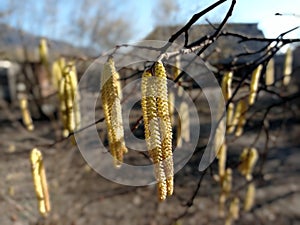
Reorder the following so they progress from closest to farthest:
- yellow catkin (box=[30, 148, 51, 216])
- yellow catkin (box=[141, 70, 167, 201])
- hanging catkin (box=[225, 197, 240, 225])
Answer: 1. yellow catkin (box=[141, 70, 167, 201])
2. yellow catkin (box=[30, 148, 51, 216])
3. hanging catkin (box=[225, 197, 240, 225])

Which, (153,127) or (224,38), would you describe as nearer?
(153,127)

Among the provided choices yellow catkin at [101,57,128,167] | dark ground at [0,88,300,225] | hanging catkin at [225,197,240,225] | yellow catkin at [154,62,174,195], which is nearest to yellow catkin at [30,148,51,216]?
yellow catkin at [101,57,128,167]

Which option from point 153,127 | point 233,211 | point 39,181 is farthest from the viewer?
point 233,211

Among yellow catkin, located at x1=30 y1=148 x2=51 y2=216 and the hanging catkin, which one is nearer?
yellow catkin, located at x1=30 y1=148 x2=51 y2=216

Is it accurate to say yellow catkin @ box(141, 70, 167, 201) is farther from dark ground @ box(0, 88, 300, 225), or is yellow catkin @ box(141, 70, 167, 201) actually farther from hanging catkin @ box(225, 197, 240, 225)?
hanging catkin @ box(225, 197, 240, 225)

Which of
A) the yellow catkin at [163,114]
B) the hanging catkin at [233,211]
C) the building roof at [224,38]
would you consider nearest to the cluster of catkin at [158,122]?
the yellow catkin at [163,114]

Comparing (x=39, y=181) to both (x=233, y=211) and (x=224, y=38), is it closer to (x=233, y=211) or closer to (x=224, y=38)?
(x=224, y=38)

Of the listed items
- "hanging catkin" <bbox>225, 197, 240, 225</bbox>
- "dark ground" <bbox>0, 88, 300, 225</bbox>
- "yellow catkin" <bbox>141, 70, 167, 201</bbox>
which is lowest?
"dark ground" <bbox>0, 88, 300, 225</bbox>

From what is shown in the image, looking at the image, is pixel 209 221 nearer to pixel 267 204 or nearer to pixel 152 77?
pixel 267 204

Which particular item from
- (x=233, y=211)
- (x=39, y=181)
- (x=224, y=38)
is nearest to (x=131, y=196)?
(x=233, y=211)
